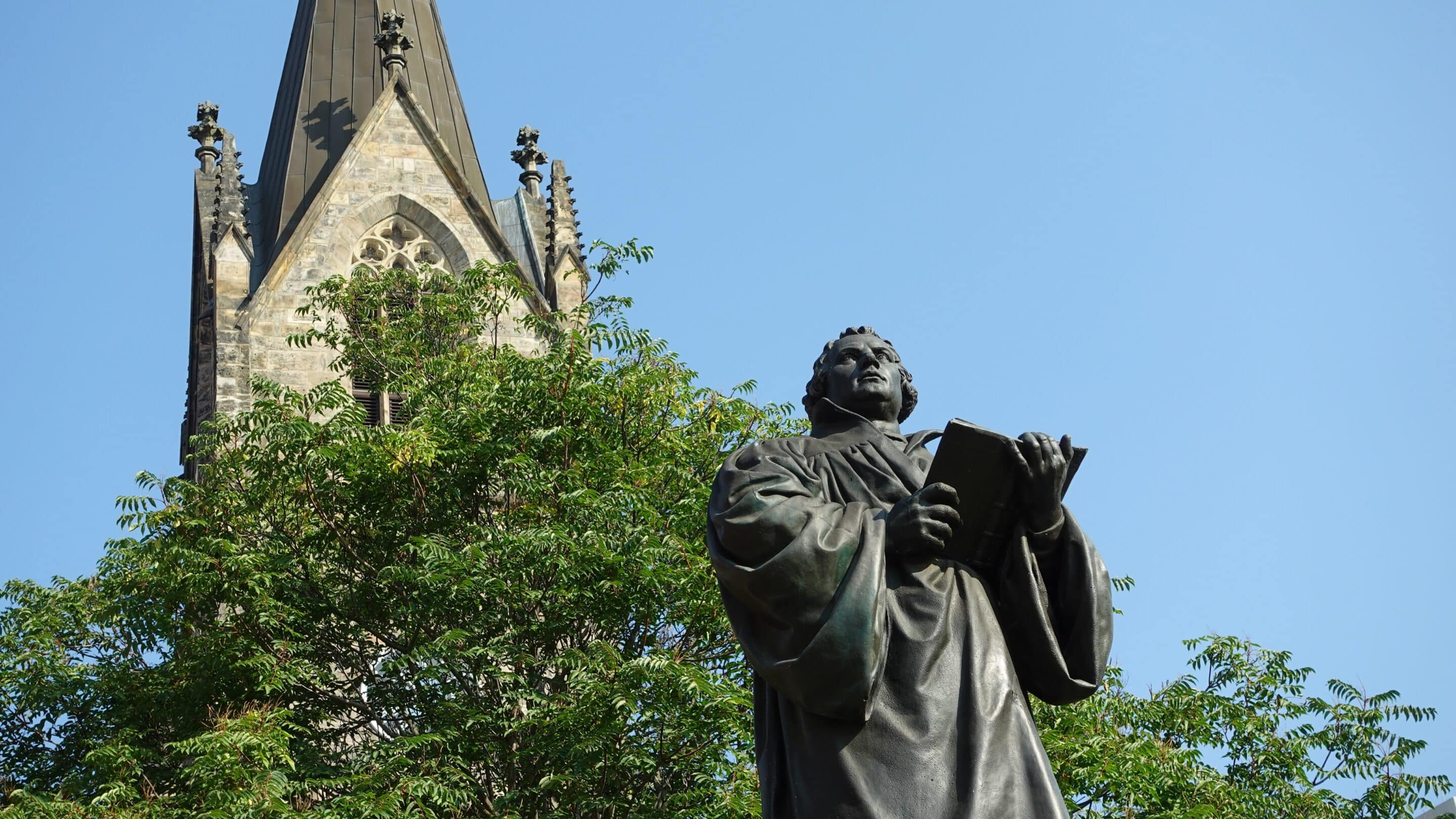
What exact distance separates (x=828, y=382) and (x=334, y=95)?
123ft

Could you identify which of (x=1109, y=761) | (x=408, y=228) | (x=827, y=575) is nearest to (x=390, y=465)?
(x=1109, y=761)

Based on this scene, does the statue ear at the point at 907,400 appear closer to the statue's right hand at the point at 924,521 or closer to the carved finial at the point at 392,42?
the statue's right hand at the point at 924,521

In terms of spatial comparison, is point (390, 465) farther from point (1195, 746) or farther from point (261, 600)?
point (1195, 746)

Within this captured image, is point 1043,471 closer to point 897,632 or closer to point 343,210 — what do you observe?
point 897,632

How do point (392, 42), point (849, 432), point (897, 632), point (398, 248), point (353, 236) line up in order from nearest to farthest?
point (897, 632) < point (849, 432) < point (353, 236) < point (398, 248) < point (392, 42)

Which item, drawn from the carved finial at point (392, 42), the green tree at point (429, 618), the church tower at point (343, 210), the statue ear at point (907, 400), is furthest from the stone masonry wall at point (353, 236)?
the statue ear at point (907, 400)

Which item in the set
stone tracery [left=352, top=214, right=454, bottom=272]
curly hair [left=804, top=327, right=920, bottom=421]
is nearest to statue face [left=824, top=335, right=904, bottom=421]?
curly hair [left=804, top=327, right=920, bottom=421]

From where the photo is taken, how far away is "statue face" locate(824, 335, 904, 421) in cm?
605

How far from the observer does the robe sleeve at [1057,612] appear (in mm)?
5598

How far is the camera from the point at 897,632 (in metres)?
5.44

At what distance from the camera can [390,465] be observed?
20109 mm

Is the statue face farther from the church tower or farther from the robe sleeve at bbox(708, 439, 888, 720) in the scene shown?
the church tower

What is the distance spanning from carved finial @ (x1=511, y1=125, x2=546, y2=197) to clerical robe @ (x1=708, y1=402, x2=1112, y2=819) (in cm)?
3566

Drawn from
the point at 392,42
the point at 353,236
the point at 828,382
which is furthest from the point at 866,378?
the point at 392,42
